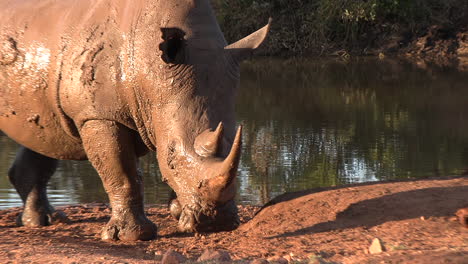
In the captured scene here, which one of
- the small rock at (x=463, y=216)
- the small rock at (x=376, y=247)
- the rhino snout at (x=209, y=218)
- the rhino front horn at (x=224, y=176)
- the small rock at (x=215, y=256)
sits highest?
the rhino front horn at (x=224, y=176)

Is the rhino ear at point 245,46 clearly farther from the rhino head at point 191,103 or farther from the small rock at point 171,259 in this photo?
the small rock at point 171,259

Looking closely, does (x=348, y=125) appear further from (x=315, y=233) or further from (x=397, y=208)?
(x=315, y=233)

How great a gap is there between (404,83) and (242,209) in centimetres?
1422

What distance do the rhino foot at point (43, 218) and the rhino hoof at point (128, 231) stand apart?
3.65 ft

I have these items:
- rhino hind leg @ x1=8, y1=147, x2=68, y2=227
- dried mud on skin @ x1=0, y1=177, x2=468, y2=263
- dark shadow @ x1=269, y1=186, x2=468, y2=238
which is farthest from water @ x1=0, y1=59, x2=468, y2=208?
dark shadow @ x1=269, y1=186, x2=468, y2=238

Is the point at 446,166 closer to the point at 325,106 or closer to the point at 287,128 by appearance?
the point at 287,128

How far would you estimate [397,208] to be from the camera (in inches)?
302

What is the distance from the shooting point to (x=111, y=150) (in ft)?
24.6

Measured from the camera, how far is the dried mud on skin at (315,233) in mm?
6449

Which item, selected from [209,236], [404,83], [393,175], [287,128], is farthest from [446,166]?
[404,83]

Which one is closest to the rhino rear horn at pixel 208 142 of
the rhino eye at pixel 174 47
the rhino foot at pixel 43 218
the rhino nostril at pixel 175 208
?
the rhino eye at pixel 174 47

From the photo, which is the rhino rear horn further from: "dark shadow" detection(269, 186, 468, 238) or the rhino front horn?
"dark shadow" detection(269, 186, 468, 238)

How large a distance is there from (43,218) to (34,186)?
0.34 m

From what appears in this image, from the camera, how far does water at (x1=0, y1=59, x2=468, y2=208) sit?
11195mm
